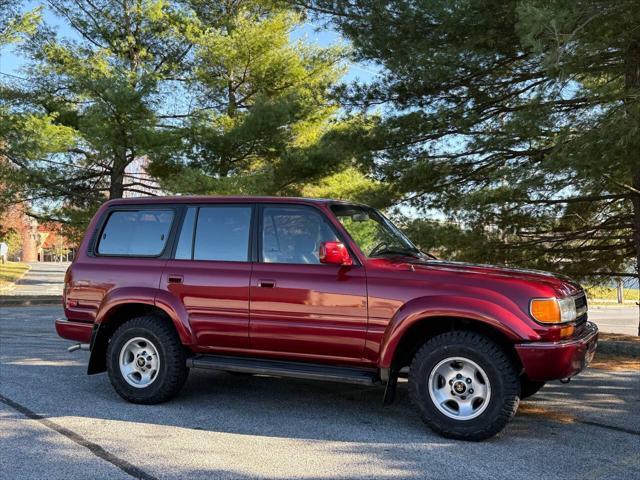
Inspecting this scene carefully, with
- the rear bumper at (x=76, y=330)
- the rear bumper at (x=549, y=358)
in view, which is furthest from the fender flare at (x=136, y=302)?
the rear bumper at (x=549, y=358)

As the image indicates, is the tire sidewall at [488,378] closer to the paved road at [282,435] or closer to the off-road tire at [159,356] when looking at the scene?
the paved road at [282,435]

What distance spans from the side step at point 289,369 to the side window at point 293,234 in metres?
0.88

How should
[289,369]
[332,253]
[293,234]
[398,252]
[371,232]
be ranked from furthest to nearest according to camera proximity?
[371,232]
[398,252]
[293,234]
[289,369]
[332,253]

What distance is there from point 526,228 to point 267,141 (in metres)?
9.83

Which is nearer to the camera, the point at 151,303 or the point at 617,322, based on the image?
the point at 151,303

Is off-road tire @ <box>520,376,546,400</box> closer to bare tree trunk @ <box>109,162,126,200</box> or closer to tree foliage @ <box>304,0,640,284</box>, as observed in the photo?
tree foliage @ <box>304,0,640,284</box>

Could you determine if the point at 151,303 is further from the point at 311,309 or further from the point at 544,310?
the point at 544,310

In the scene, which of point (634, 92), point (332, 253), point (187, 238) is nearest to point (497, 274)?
point (332, 253)

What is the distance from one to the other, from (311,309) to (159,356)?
62.8 inches

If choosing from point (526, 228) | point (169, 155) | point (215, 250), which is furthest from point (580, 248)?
point (169, 155)

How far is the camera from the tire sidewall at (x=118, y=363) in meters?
5.55

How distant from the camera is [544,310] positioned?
4.46 meters

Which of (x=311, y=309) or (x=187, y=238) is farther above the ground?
(x=187, y=238)

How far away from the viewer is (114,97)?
1670cm
